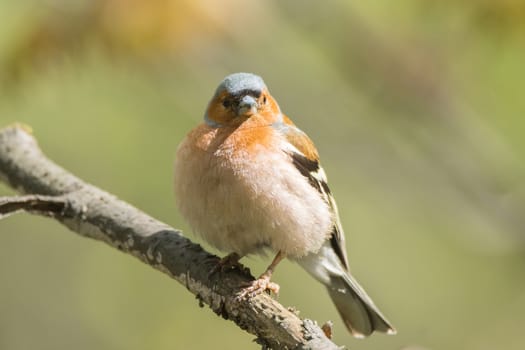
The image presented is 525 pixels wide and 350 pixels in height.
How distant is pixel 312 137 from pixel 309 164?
2.15m

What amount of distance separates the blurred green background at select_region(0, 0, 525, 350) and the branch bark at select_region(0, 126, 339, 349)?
2.84 feet

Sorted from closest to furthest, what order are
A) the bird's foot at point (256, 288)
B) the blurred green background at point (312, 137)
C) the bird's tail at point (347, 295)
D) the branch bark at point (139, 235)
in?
the branch bark at point (139, 235), the bird's foot at point (256, 288), the bird's tail at point (347, 295), the blurred green background at point (312, 137)


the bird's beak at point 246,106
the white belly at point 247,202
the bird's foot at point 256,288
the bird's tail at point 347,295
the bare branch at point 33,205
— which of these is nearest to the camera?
the bird's foot at point 256,288

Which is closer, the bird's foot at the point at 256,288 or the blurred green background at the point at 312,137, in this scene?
the bird's foot at the point at 256,288

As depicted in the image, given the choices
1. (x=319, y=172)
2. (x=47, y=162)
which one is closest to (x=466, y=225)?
(x=319, y=172)

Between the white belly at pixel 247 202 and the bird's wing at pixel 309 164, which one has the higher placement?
the bird's wing at pixel 309 164

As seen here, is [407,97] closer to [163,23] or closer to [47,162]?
[163,23]

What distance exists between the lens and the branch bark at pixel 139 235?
416 cm

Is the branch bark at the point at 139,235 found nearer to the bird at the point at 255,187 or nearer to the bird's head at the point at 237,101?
the bird at the point at 255,187

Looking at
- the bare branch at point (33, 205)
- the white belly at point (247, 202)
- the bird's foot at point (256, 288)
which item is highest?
the white belly at point (247, 202)

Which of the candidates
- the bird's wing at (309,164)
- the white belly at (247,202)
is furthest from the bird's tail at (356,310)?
the white belly at (247,202)

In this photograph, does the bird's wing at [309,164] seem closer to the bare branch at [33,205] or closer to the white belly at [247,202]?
the white belly at [247,202]

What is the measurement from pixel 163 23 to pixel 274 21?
5.74 feet

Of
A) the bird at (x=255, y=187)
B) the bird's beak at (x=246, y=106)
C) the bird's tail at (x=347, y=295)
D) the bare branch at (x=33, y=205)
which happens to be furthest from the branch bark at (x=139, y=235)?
the bird's tail at (x=347, y=295)
